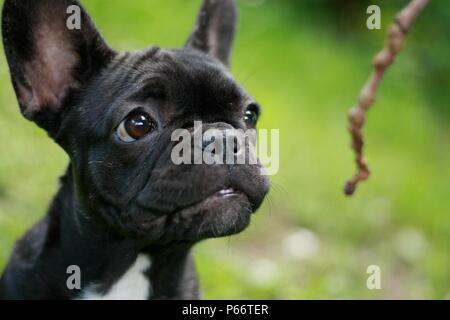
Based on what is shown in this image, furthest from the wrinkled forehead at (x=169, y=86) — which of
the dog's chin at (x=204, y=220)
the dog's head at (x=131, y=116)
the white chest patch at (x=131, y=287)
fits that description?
the white chest patch at (x=131, y=287)

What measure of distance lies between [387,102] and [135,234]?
22.0 ft

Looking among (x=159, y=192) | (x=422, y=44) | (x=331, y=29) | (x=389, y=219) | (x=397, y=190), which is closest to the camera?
(x=159, y=192)

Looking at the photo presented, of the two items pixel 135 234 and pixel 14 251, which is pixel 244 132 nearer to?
pixel 135 234

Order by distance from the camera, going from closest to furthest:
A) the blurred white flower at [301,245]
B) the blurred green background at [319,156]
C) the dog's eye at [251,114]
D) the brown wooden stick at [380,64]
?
the brown wooden stick at [380,64] < the dog's eye at [251,114] < the blurred green background at [319,156] < the blurred white flower at [301,245]

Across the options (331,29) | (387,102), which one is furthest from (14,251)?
(331,29)

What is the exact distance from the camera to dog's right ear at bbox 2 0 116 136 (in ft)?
12.1

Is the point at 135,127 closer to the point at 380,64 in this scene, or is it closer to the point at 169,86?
the point at 169,86

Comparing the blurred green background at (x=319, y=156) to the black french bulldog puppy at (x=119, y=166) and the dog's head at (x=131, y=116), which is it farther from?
the dog's head at (x=131, y=116)

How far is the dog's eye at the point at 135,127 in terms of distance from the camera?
3479 millimetres

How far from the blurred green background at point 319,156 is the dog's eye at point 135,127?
1266 mm

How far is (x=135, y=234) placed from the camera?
3504 millimetres

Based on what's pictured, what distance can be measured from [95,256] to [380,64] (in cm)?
156

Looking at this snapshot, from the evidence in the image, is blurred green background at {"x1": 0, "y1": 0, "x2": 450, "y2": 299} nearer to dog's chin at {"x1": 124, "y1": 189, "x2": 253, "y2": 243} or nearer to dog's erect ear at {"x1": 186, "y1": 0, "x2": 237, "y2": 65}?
dog's erect ear at {"x1": 186, "y1": 0, "x2": 237, "y2": 65}

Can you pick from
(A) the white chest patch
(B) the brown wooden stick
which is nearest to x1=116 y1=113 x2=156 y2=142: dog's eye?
(A) the white chest patch
